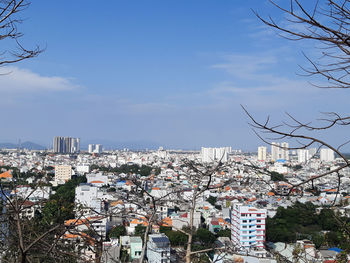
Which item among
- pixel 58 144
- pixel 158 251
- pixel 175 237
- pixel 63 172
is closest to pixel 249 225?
pixel 175 237

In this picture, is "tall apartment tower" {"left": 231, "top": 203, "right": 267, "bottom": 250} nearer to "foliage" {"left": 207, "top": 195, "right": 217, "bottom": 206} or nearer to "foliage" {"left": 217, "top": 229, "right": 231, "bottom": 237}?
"foliage" {"left": 217, "top": 229, "right": 231, "bottom": 237}

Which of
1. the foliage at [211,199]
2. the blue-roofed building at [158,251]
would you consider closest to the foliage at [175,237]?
the blue-roofed building at [158,251]

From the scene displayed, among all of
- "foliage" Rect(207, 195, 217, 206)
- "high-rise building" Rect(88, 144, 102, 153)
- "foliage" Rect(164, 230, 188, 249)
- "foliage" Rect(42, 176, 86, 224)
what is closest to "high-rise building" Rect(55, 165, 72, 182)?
"foliage" Rect(207, 195, 217, 206)

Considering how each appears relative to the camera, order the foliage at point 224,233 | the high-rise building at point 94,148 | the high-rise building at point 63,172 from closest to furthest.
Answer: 1. the foliage at point 224,233
2. the high-rise building at point 63,172
3. the high-rise building at point 94,148

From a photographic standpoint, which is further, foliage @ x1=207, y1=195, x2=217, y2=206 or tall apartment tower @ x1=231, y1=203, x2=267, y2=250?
foliage @ x1=207, y1=195, x2=217, y2=206

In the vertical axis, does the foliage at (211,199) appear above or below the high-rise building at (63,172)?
below

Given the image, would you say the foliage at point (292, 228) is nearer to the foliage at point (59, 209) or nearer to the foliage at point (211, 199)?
the foliage at point (211, 199)

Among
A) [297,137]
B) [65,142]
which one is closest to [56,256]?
[297,137]

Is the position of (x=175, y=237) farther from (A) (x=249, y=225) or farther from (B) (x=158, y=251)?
(B) (x=158, y=251)

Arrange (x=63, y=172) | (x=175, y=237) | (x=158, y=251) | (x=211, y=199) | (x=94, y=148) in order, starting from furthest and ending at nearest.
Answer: (x=94, y=148)
(x=63, y=172)
(x=211, y=199)
(x=175, y=237)
(x=158, y=251)
